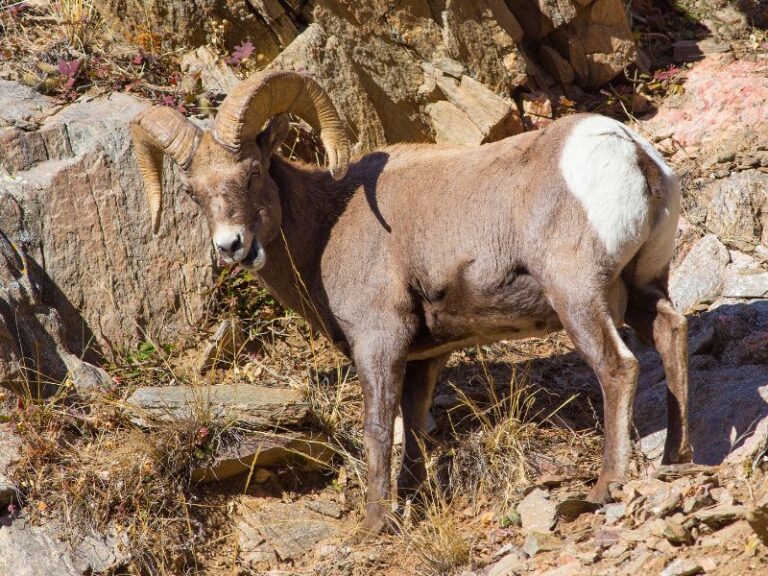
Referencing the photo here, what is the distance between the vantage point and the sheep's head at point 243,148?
265 inches

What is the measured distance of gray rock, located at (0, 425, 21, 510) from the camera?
6.61 metres

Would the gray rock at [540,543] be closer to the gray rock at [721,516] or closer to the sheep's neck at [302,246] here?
the gray rock at [721,516]

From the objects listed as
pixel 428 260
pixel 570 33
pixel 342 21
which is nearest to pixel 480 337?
pixel 428 260

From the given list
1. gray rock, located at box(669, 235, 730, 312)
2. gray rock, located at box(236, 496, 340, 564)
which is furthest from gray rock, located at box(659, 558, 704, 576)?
gray rock, located at box(669, 235, 730, 312)

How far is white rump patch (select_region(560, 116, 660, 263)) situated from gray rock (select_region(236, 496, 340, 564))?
2.61 meters

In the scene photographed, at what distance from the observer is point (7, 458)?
679 centimetres

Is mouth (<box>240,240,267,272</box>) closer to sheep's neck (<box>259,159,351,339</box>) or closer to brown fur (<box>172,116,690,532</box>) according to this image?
brown fur (<box>172,116,690,532</box>)

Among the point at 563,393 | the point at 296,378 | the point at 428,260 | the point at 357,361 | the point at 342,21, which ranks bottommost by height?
the point at 563,393

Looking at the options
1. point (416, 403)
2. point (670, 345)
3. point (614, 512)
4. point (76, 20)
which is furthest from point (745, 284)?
point (76, 20)

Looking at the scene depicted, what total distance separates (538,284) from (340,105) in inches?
135

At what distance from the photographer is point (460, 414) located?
26.0ft

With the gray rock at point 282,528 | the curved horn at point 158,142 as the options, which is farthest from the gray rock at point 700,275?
the curved horn at point 158,142

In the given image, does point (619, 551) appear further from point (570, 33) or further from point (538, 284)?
point (570, 33)

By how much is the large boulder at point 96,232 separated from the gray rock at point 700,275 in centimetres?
376
